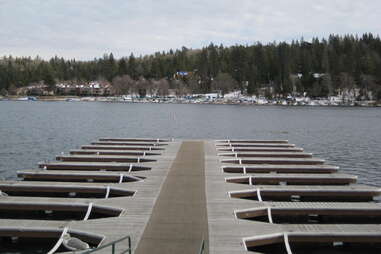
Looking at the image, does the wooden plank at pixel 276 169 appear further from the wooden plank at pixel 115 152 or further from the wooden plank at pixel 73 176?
the wooden plank at pixel 115 152

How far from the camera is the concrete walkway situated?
31.9ft

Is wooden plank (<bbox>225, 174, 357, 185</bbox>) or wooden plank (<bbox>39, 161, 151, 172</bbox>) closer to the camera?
wooden plank (<bbox>225, 174, 357, 185</bbox>)

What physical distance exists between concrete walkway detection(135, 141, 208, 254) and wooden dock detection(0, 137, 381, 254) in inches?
1.0

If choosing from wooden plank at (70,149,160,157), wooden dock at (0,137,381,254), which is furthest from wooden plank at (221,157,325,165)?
wooden plank at (70,149,160,157)

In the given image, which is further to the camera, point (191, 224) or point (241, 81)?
point (241, 81)

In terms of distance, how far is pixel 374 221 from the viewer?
1384cm

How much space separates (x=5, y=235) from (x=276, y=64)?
566ft

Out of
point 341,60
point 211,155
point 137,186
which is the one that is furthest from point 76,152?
point 341,60

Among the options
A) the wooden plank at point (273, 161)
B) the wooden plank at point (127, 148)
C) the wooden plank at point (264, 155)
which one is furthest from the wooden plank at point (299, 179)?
the wooden plank at point (127, 148)

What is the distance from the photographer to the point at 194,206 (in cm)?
1311

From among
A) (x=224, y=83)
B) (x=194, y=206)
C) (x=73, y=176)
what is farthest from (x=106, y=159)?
(x=224, y=83)

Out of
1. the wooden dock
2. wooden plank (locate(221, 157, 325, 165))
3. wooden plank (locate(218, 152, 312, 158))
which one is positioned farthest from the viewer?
wooden plank (locate(218, 152, 312, 158))

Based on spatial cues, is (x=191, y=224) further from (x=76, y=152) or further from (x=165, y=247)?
(x=76, y=152)

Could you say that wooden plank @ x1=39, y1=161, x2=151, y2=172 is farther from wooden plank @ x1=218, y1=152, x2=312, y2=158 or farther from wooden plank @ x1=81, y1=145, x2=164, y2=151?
wooden plank @ x1=81, y1=145, x2=164, y2=151
